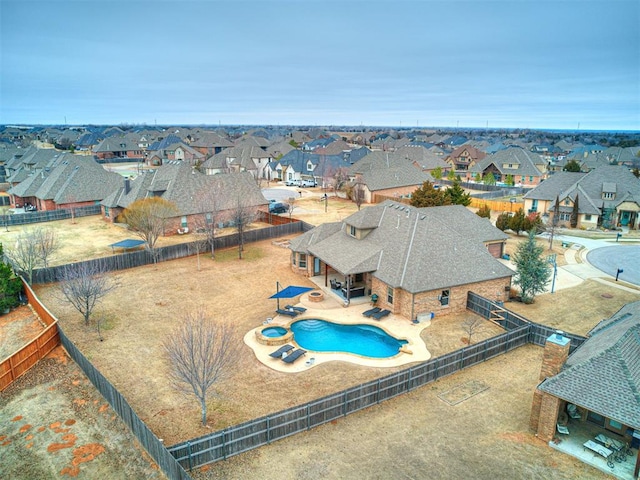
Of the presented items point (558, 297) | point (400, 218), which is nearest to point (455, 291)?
point (400, 218)

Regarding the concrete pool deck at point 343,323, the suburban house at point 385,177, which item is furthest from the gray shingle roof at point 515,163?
the concrete pool deck at point 343,323

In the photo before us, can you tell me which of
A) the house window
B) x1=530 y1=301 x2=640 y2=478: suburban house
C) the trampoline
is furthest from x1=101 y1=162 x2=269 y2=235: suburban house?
x1=530 y1=301 x2=640 y2=478: suburban house

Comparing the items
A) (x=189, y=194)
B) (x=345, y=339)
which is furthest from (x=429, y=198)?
(x=345, y=339)

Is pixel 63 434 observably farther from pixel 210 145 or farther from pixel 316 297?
pixel 210 145

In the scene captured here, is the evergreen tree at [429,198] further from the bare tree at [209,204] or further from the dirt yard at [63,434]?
the dirt yard at [63,434]

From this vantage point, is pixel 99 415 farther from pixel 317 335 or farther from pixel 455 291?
pixel 455 291

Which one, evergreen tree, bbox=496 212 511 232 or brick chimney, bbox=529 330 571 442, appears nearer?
brick chimney, bbox=529 330 571 442

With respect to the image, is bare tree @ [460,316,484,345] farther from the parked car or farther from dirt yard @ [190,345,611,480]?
the parked car
